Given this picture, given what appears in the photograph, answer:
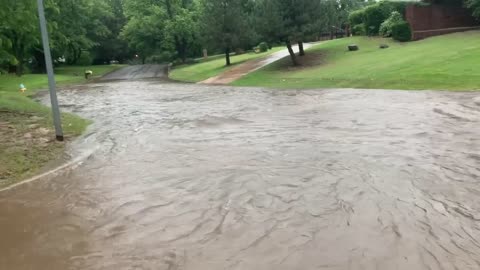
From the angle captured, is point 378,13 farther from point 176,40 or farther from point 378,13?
point 176,40

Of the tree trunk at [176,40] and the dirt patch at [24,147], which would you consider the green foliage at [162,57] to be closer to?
the tree trunk at [176,40]

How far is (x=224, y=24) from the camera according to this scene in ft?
129

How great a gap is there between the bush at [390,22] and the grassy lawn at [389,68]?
27.3 inches

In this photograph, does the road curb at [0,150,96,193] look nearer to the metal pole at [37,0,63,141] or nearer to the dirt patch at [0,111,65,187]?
the dirt patch at [0,111,65,187]

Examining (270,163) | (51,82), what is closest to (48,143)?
(51,82)

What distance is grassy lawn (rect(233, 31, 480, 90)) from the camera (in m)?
19.2

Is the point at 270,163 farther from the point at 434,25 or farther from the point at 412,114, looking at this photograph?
the point at 434,25

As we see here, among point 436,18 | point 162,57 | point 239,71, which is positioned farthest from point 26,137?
point 162,57

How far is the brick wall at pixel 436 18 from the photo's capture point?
109ft

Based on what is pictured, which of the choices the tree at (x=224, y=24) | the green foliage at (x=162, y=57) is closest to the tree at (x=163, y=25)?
the green foliage at (x=162, y=57)

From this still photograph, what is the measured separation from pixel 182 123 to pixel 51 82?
435cm

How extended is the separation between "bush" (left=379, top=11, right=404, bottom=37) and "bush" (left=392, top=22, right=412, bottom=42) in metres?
0.65

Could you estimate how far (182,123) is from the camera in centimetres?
1514

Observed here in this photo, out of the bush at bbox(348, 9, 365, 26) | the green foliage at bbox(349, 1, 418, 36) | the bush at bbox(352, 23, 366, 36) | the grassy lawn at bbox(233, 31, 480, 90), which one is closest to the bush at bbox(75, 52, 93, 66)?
the bush at bbox(348, 9, 365, 26)
